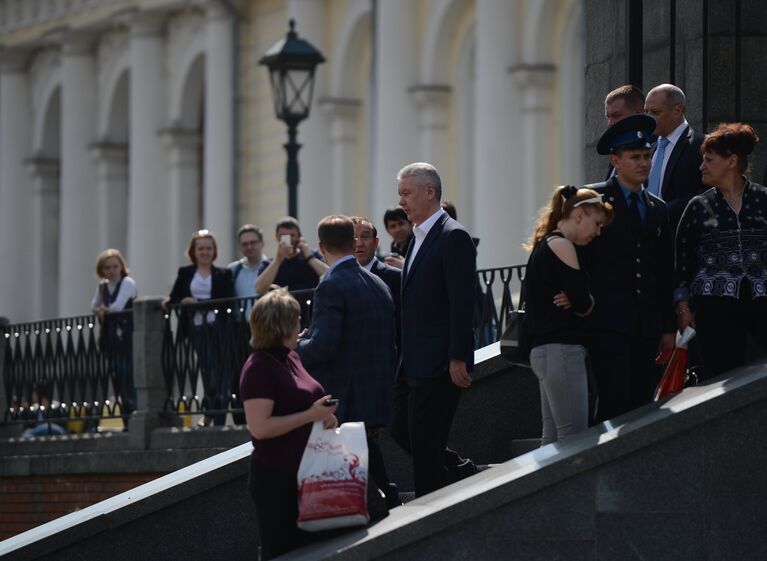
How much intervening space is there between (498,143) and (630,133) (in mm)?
17736

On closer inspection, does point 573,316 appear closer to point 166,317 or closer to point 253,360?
point 253,360

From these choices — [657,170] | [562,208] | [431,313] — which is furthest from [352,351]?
[657,170]

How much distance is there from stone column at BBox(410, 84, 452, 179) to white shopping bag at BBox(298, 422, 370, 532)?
67.2 ft

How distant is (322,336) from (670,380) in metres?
1.59

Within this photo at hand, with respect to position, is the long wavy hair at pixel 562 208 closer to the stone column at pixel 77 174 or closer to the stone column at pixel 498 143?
the stone column at pixel 498 143

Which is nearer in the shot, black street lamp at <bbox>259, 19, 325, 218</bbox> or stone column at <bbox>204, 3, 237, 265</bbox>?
black street lamp at <bbox>259, 19, 325, 218</bbox>

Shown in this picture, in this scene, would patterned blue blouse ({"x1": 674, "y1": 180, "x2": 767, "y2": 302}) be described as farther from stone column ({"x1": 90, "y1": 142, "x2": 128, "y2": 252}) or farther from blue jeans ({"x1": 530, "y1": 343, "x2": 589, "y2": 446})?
stone column ({"x1": 90, "y1": 142, "x2": 128, "y2": 252})

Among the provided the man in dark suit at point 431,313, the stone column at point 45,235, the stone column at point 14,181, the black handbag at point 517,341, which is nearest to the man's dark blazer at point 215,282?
the man in dark suit at point 431,313

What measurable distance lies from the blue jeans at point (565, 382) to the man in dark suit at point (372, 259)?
1881mm

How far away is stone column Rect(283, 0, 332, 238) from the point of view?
3231 centimetres

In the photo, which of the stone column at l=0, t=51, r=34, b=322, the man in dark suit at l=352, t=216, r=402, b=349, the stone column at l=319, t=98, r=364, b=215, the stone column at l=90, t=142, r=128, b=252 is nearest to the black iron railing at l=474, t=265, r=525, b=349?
the man in dark suit at l=352, t=216, r=402, b=349

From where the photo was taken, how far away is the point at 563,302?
955cm

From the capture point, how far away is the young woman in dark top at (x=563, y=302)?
9555 mm

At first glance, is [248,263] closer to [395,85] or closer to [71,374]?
[71,374]
